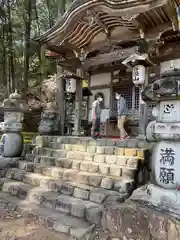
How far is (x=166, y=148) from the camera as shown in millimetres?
3504

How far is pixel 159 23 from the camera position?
715 cm

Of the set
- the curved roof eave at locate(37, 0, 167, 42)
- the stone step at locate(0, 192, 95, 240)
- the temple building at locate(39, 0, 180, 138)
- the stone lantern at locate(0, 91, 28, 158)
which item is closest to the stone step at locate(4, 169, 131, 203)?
the stone step at locate(0, 192, 95, 240)

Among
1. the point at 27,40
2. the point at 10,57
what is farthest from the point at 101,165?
the point at 10,57

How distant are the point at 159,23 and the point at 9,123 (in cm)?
609

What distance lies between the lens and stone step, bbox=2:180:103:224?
4.24 meters

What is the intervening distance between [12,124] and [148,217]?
584cm

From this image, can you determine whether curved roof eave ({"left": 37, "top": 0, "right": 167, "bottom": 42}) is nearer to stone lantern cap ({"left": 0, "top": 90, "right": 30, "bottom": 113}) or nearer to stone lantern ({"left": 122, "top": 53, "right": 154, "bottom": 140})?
stone lantern ({"left": 122, "top": 53, "right": 154, "bottom": 140})

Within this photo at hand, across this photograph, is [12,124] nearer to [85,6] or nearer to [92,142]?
[92,142]

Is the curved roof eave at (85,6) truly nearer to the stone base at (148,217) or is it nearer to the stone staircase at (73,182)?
the stone staircase at (73,182)

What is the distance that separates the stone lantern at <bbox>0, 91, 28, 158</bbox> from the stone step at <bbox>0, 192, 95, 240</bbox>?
2.57 metres

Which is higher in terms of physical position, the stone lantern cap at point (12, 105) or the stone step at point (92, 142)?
the stone lantern cap at point (12, 105)

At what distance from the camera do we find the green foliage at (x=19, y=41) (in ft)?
63.1

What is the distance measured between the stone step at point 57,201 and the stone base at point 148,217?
21.4 inches

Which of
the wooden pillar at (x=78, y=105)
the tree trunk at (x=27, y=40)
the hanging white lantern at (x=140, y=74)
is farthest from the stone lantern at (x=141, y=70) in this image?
the tree trunk at (x=27, y=40)
